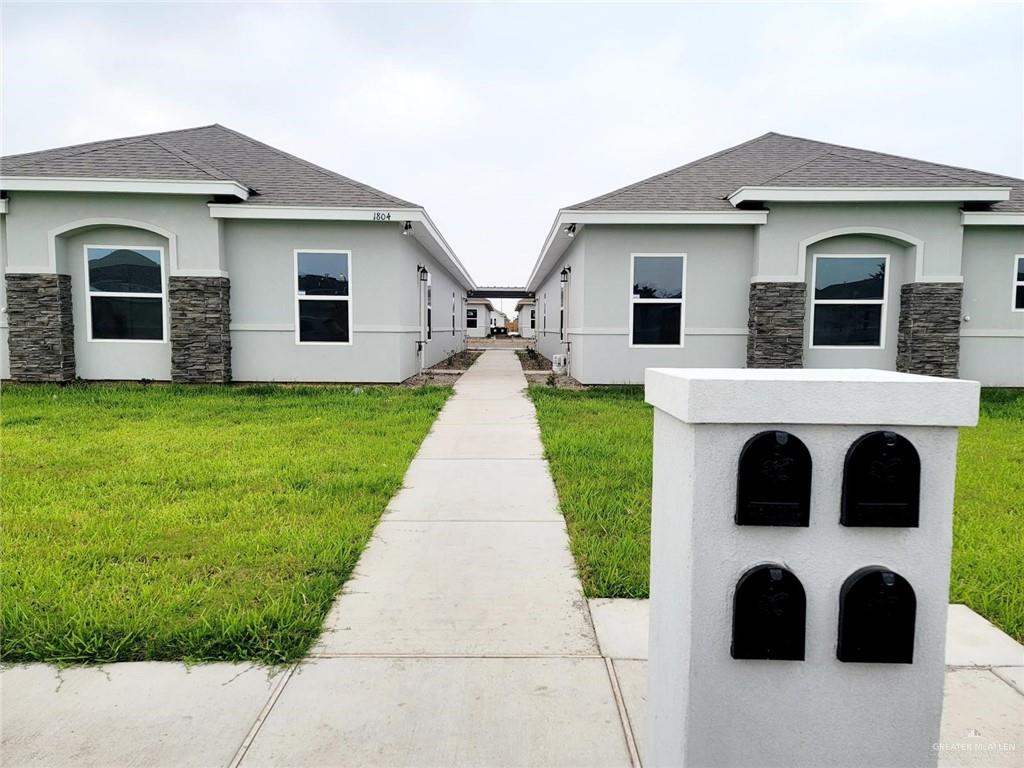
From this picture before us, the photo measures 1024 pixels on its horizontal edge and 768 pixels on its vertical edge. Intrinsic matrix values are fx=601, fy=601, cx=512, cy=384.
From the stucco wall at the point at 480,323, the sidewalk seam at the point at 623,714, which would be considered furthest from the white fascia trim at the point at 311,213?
the stucco wall at the point at 480,323

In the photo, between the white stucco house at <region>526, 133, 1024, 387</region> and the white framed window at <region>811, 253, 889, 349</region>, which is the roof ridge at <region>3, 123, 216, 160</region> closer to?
the white stucco house at <region>526, 133, 1024, 387</region>

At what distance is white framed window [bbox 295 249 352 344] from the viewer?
1179cm

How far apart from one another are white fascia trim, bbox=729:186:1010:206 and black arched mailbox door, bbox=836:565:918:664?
10701mm

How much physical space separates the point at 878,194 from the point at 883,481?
1160 centimetres

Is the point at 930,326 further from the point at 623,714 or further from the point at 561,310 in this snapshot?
the point at 623,714

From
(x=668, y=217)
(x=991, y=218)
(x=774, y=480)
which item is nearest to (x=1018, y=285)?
(x=991, y=218)

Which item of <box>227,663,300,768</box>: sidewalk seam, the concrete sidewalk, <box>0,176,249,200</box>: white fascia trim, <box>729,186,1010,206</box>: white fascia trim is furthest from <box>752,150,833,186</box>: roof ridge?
<box>227,663,300,768</box>: sidewalk seam

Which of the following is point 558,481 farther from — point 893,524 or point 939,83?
point 939,83

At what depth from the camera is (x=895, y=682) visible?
138 centimetres

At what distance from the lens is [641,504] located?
474 cm

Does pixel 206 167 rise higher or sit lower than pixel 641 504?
higher

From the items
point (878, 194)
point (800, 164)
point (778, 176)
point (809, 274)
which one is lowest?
point (809, 274)

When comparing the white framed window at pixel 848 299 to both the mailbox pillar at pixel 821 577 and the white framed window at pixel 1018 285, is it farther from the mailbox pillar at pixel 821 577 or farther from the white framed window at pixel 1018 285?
the mailbox pillar at pixel 821 577

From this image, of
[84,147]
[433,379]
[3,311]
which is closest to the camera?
[3,311]
